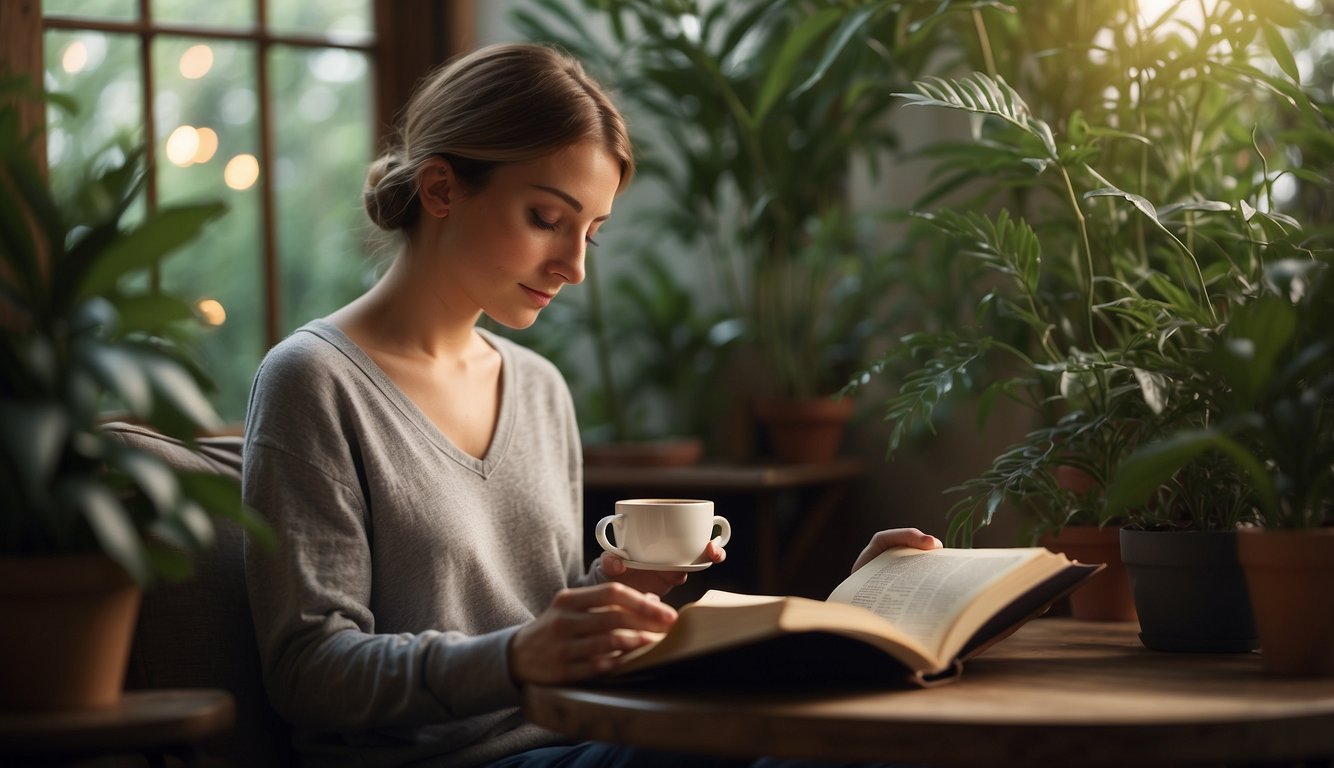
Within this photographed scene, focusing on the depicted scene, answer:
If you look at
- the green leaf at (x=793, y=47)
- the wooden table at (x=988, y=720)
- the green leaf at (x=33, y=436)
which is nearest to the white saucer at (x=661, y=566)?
the wooden table at (x=988, y=720)

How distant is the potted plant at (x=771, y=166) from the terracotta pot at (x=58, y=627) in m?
1.90

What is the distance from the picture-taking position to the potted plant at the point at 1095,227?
57.2 inches

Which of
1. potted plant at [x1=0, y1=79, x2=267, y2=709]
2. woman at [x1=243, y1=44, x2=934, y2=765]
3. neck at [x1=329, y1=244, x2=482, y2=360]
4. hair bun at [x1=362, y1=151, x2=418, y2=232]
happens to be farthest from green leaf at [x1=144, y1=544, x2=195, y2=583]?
hair bun at [x1=362, y1=151, x2=418, y2=232]

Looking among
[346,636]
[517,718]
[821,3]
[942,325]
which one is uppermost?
[821,3]

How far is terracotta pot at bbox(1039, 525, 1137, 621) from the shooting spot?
1.56m

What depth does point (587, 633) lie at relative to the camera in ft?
3.60

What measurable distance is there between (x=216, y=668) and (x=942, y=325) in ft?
5.30

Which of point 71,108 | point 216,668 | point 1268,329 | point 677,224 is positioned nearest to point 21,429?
point 71,108

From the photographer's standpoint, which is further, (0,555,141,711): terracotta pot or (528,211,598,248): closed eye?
(528,211,598,248): closed eye

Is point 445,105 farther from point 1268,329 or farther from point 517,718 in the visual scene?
point 1268,329

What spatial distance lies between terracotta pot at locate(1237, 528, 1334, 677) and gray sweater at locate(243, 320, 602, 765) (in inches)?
25.6

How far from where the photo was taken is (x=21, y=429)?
0.85m

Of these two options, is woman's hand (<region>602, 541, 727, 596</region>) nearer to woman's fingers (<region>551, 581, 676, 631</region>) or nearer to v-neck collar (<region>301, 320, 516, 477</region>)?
v-neck collar (<region>301, 320, 516, 477</region>)

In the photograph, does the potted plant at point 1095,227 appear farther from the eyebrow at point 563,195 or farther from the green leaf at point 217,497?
the green leaf at point 217,497
